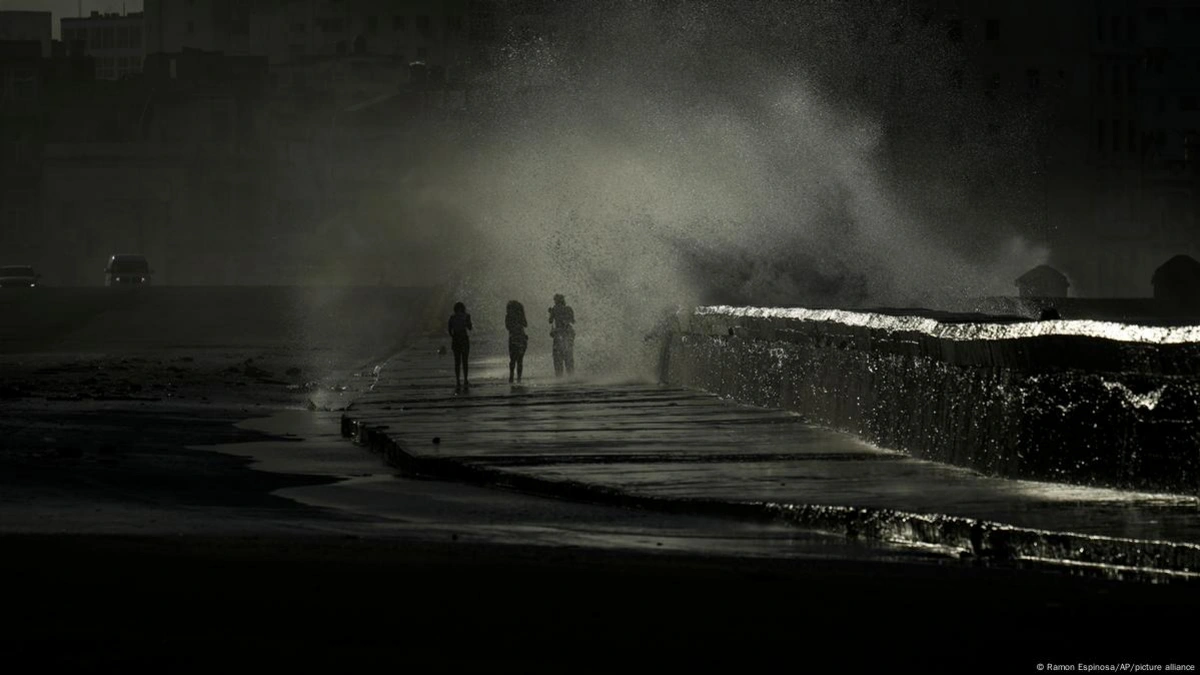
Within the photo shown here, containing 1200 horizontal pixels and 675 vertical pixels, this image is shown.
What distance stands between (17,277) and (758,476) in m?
79.4

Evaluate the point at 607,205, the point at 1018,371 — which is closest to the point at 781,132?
the point at 607,205

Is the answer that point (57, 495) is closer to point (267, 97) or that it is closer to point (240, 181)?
point (240, 181)

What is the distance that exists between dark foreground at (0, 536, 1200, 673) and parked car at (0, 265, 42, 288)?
267 ft

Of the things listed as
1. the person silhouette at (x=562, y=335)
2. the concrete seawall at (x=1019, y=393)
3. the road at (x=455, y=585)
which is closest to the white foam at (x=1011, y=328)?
the concrete seawall at (x=1019, y=393)

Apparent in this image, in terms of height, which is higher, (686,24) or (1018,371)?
(686,24)

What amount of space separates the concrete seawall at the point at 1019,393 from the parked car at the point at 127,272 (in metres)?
75.9

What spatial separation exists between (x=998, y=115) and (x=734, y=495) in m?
105

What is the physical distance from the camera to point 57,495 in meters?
15.6

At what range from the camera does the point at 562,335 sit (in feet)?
112

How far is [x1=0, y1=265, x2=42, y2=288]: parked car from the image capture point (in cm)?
9119

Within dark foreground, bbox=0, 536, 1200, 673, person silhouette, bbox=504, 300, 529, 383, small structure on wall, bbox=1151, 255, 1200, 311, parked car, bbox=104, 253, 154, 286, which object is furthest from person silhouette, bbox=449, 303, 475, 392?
parked car, bbox=104, 253, 154, 286

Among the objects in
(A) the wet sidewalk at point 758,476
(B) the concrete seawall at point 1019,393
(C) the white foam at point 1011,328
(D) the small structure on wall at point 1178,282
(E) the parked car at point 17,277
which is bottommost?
(A) the wet sidewalk at point 758,476

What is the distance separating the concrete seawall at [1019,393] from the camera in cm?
1389

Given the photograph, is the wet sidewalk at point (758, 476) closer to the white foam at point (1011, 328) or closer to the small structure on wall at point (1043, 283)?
the white foam at point (1011, 328)
